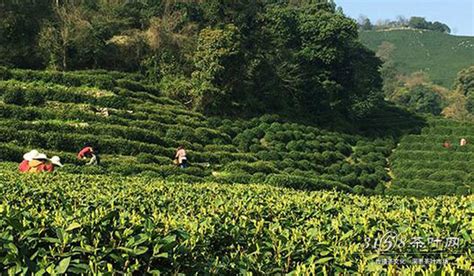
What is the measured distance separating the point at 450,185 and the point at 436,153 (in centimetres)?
779

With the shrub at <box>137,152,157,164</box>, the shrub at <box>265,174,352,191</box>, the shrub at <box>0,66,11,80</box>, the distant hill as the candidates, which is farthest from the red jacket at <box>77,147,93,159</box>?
the distant hill

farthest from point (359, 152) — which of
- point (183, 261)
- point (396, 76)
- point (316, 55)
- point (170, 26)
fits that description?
point (396, 76)

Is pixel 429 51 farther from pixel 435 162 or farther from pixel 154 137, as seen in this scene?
pixel 154 137

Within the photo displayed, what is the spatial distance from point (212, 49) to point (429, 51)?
11172cm

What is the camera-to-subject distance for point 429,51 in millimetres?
128875

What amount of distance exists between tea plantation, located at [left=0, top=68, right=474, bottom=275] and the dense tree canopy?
7.13 ft

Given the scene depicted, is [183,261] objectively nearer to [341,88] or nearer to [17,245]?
[17,245]

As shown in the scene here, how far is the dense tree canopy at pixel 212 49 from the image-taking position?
3009 cm

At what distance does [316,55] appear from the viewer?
1508 inches

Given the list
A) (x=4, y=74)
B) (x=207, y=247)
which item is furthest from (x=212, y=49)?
(x=207, y=247)

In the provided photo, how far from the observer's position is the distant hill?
379ft

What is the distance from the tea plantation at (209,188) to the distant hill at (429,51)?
75.2 m

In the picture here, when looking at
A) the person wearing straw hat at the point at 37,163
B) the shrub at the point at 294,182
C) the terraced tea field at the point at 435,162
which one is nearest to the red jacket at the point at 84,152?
the person wearing straw hat at the point at 37,163

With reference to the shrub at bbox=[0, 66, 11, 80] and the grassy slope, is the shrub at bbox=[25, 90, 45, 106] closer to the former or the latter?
the grassy slope
